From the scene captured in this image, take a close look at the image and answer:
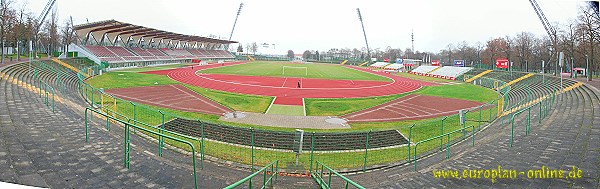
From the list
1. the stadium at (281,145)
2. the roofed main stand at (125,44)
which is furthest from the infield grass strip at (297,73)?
the stadium at (281,145)

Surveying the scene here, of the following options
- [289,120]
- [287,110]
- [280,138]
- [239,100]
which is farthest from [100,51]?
[280,138]

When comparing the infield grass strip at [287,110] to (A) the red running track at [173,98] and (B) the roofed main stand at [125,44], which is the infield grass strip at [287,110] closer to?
(A) the red running track at [173,98]

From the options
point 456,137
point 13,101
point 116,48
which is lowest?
point 456,137

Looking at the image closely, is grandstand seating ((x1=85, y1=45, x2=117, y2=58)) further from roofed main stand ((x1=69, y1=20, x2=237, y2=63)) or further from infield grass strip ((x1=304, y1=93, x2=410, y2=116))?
infield grass strip ((x1=304, y1=93, x2=410, y2=116))

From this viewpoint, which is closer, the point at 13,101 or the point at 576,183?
the point at 576,183

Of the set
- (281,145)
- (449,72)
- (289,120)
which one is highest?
(449,72)

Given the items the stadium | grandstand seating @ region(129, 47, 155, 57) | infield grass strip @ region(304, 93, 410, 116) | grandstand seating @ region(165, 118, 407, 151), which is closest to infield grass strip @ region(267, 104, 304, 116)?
the stadium

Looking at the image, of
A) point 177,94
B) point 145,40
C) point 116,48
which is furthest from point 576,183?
point 145,40

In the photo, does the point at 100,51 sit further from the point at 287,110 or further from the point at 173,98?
the point at 287,110

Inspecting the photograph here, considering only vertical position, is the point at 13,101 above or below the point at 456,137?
above

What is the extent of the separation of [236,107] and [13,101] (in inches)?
519

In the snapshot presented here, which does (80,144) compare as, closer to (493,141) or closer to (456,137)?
(493,141)

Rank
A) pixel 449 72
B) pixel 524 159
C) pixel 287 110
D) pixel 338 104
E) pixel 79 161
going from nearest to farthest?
1. pixel 79 161
2. pixel 524 159
3. pixel 287 110
4. pixel 338 104
5. pixel 449 72

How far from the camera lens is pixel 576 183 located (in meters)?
8.08
